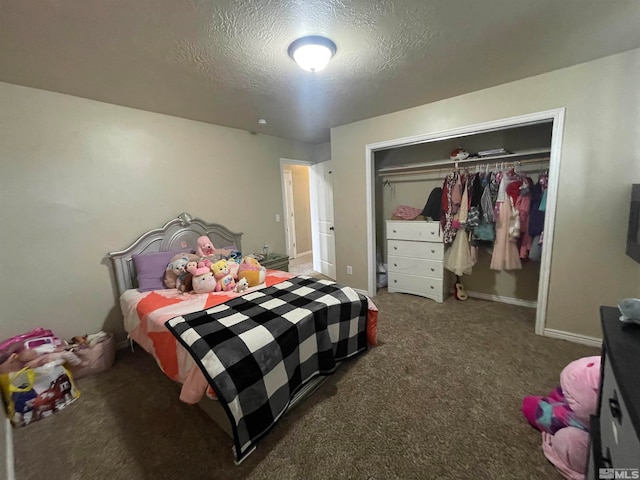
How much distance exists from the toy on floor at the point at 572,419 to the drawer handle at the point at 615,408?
1.75 feet

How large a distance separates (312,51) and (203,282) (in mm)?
1978

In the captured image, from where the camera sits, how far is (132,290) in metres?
2.47

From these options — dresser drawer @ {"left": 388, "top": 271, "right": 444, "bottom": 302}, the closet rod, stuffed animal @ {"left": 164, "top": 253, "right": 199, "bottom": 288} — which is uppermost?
the closet rod

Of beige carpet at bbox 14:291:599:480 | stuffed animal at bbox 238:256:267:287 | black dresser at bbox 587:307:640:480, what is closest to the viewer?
black dresser at bbox 587:307:640:480

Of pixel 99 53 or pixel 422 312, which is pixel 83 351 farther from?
pixel 422 312

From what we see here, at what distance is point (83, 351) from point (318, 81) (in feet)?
9.76

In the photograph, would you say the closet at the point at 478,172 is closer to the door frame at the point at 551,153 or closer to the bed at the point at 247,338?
the door frame at the point at 551,153

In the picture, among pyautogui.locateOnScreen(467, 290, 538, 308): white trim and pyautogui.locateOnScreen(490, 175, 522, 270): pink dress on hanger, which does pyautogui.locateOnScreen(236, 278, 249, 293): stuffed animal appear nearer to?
pyautogui.locateOnScreen(490, 175, 522, 270): pink dress on hanger

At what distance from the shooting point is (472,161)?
10.1ft

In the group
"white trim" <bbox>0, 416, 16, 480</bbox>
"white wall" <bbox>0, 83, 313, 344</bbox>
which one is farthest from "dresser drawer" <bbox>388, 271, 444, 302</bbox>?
"white trim" <bbox>0, 416, 16, 480</bbox>

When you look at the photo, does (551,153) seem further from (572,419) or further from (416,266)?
(572,419)

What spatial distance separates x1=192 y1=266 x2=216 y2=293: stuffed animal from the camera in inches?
90.5

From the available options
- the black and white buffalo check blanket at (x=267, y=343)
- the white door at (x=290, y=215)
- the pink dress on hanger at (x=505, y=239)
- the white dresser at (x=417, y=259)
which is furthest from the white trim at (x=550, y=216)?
the white door at (x=290, y=215)

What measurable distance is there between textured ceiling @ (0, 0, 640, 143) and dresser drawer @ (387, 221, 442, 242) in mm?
1456
